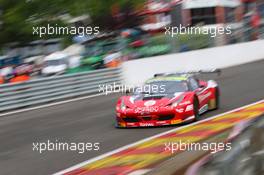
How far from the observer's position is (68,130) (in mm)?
11953

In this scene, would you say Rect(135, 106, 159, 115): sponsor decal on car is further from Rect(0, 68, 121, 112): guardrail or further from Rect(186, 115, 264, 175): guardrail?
Rect(186, 115, 264, 175): guardrail

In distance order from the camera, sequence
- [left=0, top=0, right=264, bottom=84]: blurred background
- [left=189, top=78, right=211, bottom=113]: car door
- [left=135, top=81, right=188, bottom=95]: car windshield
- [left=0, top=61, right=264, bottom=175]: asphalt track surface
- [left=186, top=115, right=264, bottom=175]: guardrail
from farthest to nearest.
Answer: [left=0, top=0, right=264, bottom=84]: blurred background, [left=189, top=78, right=211, bottom=113]: car door, [left=135, top=81, right=188, bottom=95]: car windshield, [left=0, top=61, right=264, bottom=175]: asphalt track surface, [left=186, top=115, right=264, bottom=175]: guardrail

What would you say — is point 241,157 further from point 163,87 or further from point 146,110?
point 163,87

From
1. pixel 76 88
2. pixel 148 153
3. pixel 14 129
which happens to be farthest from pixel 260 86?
pixel 148 153

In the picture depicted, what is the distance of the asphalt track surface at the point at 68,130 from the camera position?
28.4ft

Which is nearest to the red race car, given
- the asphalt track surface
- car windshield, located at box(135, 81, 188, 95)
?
car windshield, located at box(135, 81, 188, 95)

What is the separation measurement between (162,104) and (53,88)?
24.2 ft

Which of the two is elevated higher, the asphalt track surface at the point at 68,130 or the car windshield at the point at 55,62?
the car windshield at the point at 55,62

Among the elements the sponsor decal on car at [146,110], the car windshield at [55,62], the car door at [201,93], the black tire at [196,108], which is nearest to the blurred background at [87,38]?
the car windshield at [55,62]

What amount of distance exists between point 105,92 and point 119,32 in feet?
17.5

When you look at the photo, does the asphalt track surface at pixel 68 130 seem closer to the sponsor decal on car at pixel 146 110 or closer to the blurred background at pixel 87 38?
the sponsor decal on car at pixel 146 110

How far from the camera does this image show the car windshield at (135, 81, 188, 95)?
1180 centimetres

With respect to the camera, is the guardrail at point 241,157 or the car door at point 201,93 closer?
the guardrail at point 241,157

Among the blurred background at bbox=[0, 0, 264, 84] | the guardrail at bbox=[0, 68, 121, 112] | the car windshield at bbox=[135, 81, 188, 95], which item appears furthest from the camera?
the guardrail at bbox=[0, 68, 121, 112]
